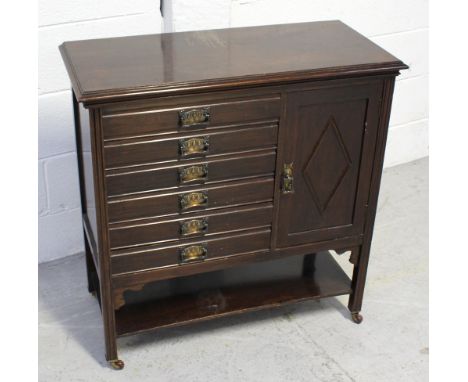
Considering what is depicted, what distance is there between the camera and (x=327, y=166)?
2.63 m

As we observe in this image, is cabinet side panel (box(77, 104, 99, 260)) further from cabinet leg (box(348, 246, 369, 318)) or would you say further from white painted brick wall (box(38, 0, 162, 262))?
cabinet leg (box(348, 246, 369, 318))

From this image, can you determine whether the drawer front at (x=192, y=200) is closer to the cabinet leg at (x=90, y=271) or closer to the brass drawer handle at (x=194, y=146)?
the brass drawer handle at (x=194, y=146)

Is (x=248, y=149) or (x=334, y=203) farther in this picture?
(x=334, y=203)

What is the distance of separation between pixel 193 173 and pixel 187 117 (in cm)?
21

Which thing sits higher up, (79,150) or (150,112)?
(150,112)

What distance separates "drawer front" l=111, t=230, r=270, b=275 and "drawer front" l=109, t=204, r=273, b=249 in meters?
0.03

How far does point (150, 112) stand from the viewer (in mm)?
2299

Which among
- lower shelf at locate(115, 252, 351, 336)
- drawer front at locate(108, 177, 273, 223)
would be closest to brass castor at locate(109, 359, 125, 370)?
lower shelf at locate(115, 252, 351, 336)

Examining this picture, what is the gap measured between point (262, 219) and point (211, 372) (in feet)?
1.95

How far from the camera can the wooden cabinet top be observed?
7.50 ft

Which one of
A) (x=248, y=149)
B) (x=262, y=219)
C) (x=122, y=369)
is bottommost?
(x=122, y=369)

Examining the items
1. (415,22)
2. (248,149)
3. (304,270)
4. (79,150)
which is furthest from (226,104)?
(415,22)

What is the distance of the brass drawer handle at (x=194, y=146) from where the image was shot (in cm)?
239

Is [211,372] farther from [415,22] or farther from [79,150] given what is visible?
[415,22]
